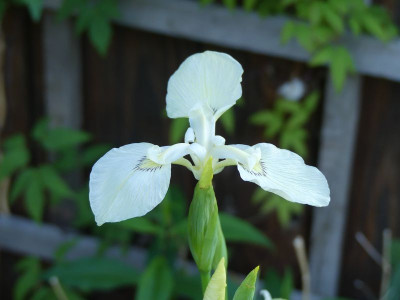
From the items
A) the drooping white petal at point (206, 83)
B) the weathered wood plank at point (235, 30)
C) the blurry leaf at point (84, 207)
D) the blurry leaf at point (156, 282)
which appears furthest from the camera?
the blurry leaf at point (84, 207)

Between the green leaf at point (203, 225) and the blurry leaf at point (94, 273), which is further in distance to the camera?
the blurry leaf at point (94, 273)

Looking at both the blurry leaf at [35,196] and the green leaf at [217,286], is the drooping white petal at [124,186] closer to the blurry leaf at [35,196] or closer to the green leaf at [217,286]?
the green leaf at [217,286]

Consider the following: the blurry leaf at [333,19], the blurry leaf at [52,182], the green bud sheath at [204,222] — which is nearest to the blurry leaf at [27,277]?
the blurry leaf at [52,182]

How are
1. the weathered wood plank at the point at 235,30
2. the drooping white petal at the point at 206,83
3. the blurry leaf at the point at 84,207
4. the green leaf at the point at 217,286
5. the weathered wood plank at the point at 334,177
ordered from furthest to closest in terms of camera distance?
1. the blurry leaf at the point at 84,207
2. the weathered wood plank at the point at 334,177
3. the weathered wood plank at the point at 235,30
4. the drooping white petal at the point at 206,83
5. the green leaf at the point at 217,286

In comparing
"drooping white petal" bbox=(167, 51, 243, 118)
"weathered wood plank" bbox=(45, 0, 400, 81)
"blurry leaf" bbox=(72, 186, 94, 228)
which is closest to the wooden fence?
"weathered wood plank" bbox=(45, 0, 400, 81)

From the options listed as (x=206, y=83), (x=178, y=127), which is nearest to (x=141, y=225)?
(x=178, y=127)

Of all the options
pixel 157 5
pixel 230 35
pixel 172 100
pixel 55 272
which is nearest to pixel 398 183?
pixel 230 35

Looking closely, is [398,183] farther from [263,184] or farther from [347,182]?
[263,184]

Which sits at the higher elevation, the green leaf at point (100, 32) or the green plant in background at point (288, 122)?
the green leaf at point (100, 32)

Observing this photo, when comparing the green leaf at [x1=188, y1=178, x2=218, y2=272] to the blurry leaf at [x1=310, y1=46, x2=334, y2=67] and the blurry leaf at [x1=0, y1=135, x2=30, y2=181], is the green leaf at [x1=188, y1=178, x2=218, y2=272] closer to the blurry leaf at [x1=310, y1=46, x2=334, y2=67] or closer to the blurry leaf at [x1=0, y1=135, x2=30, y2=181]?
the blurry leaf at [x1=310, y1=46, x2=334, y2=67]
